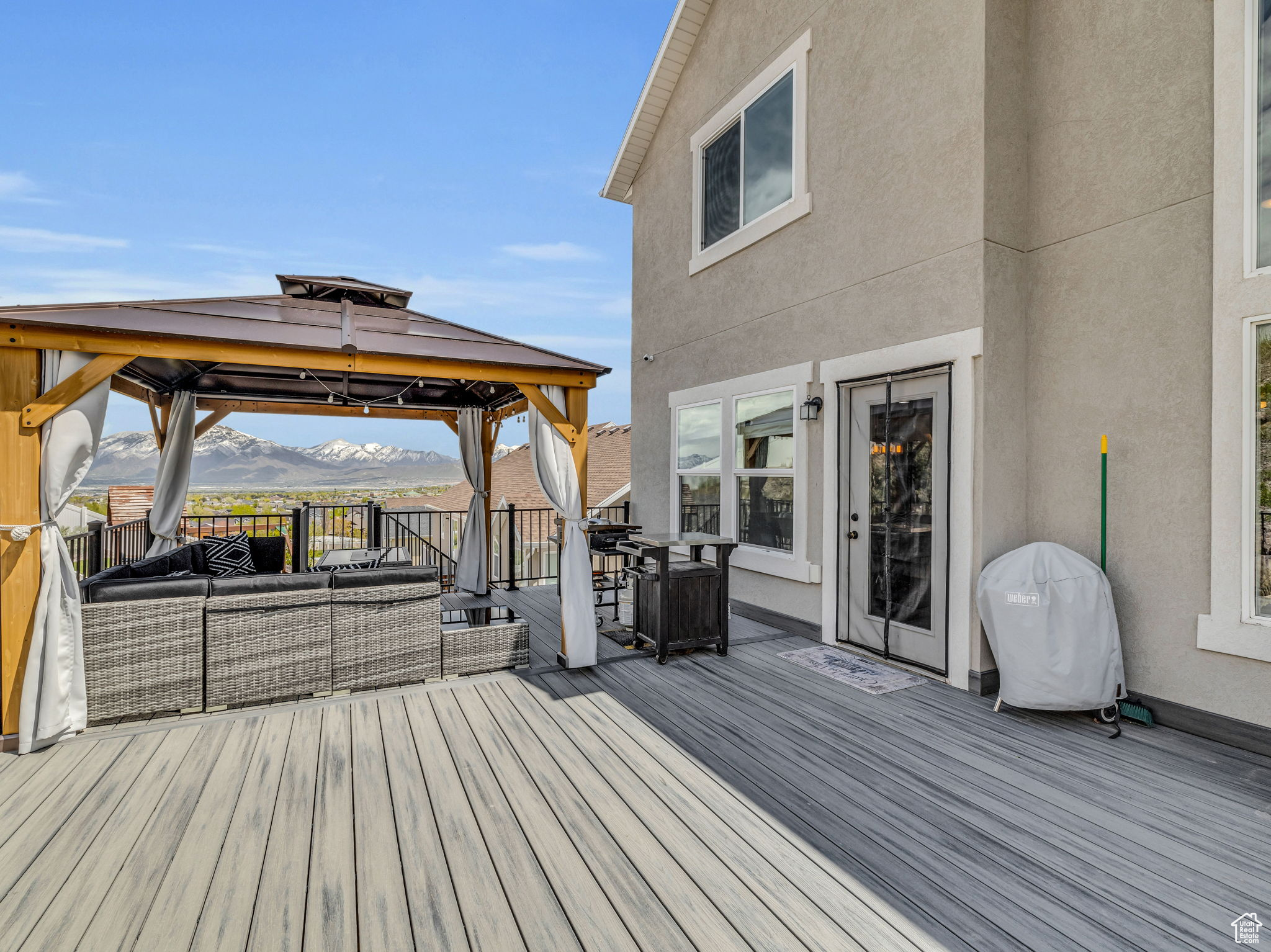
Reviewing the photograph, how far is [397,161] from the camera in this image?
2372 cm

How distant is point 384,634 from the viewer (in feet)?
13.0

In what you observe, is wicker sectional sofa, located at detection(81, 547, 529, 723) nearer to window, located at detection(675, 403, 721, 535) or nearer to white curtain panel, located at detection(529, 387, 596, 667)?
white curtain panel, located at detection(529, 387, 596, 667)

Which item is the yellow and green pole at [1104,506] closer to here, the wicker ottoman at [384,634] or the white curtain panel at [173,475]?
the wicker ottoman at [384,634]

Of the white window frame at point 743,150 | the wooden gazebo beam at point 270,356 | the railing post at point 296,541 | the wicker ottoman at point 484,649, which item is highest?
the white window frame at point 743,150

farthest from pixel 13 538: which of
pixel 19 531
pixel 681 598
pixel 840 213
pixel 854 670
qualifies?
pixel 840 213

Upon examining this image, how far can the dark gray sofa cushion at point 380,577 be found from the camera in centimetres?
387

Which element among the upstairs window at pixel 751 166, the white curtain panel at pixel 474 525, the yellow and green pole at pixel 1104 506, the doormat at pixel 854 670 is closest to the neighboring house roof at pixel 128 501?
the white curtain panel at pixel 474 525

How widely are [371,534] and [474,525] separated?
1.68m

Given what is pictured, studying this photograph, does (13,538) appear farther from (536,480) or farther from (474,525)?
(536,480)

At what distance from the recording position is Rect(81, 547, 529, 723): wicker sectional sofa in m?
3.38

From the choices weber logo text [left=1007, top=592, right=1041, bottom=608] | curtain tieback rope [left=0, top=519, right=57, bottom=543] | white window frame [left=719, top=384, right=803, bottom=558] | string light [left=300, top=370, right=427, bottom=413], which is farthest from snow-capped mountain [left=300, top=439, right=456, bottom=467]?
weber logo text [left=1007, top=592, right=1041, bottom=608]

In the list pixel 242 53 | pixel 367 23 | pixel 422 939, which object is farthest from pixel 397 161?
pixel 422 939

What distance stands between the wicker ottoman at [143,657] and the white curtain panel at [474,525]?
3.70m

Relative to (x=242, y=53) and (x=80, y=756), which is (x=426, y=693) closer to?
(x=80, y=756)
